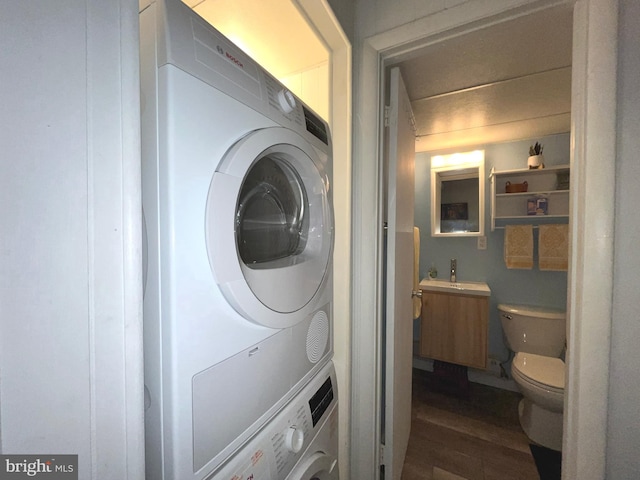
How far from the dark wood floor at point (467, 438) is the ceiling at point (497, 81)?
2.04m

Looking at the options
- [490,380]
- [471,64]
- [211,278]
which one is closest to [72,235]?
[211,278]

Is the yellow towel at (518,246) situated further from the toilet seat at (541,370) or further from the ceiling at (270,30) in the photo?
the ceiling at (270,30)

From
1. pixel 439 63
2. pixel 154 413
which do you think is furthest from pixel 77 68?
pixel 439 63

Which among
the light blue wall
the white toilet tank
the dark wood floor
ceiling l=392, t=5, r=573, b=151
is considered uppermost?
ceiling l=392, t=5, r=573, b=151

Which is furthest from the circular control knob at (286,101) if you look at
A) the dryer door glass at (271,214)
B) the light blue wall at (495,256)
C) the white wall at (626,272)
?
the light blue wall at (495,256)

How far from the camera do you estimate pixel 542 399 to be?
1.35m

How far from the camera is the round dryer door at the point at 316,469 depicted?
0.58 metres

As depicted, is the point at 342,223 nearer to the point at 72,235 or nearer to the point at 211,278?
the point at 211,278

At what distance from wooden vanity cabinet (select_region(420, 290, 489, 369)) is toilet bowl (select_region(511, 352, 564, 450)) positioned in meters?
0.26

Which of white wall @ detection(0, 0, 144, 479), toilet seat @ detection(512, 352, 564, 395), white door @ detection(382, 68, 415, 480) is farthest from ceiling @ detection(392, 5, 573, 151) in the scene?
toilet seat @ detection(512, 352, 564, 395)

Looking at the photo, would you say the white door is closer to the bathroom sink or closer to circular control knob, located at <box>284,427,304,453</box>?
circular control knob, located at <box>284,427,304,453</box>

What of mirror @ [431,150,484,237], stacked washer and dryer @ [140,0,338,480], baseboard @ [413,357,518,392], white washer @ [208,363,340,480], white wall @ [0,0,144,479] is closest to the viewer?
white wall @ [0,0,144,479]

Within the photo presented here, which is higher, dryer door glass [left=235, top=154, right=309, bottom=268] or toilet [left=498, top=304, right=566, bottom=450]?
dryer door glass [left=235, top=154, right=309, bottom=268]

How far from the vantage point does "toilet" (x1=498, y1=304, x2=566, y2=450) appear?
1.38m
